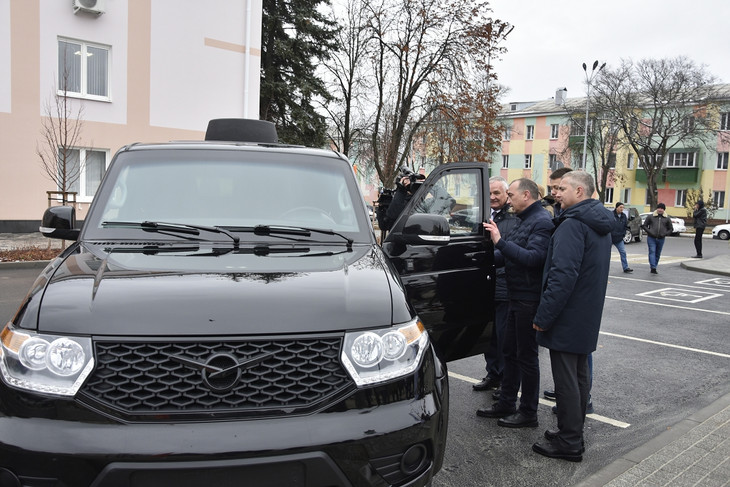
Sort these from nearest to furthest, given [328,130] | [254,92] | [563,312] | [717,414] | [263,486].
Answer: [263,486] → [563,312] → [717,414] → [254,92] → [328,130]

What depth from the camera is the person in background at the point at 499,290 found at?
15.1 ft

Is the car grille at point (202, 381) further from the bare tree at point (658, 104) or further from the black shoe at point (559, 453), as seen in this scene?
the bare tree at point (658, 104)

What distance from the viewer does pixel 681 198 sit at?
51.5 meters

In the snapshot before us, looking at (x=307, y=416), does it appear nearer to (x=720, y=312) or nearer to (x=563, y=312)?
(x=563, y=312)

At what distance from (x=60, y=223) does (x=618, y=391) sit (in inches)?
194

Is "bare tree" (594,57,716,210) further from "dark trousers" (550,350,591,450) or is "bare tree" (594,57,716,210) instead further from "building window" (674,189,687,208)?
"dark trousers" (550,350,591,450)

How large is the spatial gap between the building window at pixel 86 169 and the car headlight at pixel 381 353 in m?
17.7

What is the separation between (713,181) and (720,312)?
1856 inches

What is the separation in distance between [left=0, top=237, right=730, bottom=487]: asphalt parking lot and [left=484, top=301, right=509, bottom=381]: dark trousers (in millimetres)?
283

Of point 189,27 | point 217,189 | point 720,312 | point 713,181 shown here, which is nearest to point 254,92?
point 189,27

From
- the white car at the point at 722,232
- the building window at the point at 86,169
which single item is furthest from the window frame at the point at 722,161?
the building window at the point at 86,169

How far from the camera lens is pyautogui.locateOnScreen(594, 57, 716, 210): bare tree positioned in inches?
1757

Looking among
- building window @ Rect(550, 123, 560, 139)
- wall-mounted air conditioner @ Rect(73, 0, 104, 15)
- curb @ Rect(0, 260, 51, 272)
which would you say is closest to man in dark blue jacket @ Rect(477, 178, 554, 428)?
curb @ Rect(0, 260, 51, 272)

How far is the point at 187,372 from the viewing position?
198cm
